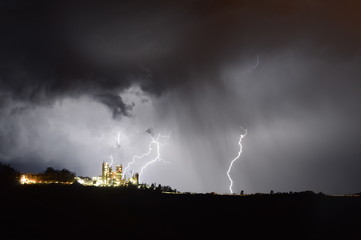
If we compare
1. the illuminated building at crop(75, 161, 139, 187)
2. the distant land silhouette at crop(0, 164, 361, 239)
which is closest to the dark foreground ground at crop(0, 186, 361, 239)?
the distant land silhouette at crop(0, 164, 361, 239)

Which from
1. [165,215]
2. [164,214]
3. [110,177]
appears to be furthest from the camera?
[110,177]

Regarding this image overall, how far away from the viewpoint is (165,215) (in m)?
27.6

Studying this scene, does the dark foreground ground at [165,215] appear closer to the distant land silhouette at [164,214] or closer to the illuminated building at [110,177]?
the distant land silhouette at [164,214]

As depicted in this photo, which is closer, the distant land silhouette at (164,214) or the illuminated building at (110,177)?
the distant land silhouette at (164,214)

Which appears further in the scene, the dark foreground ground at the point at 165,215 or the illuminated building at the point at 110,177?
the illuminated building at the point at 110,177

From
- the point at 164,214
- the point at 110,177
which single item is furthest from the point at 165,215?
the point at 110,177

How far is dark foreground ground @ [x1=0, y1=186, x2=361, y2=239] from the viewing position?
23.2m

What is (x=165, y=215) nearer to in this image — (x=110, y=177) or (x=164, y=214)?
(x=164, y=214)

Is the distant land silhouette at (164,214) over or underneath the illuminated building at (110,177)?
underneath

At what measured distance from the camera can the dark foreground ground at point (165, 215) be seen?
912 inches

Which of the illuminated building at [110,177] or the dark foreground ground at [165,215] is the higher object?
the illuminated building at [110,177]

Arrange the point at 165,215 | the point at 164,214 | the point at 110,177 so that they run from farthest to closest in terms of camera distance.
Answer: the point at 110,177
the point at 164,214
the point at 165,215

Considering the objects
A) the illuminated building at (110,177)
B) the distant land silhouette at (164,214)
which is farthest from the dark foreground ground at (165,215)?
the illuminated building at (110,177)

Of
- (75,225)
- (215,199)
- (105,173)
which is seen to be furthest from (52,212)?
(105,173)
